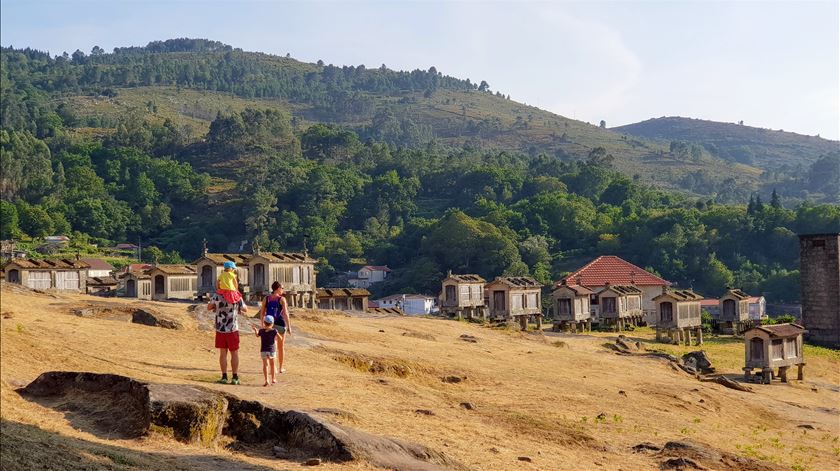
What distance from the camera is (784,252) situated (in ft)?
351

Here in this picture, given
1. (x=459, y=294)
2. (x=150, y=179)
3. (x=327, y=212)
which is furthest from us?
(x=150, y=179)

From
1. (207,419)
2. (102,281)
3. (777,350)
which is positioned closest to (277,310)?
(207,419)

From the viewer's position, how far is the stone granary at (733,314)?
2517 inches

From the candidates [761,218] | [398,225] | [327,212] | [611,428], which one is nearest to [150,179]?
[327,212]

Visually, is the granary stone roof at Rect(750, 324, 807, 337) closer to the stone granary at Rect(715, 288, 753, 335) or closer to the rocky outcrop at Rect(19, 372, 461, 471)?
the stone granary at Rect(715, 288, 753, 335)

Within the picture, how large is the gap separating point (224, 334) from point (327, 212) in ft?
365

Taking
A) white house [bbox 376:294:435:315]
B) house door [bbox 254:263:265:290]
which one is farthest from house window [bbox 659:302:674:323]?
white house [bbox 376:294:435:315]

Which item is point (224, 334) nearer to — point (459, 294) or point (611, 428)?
point (611, 428)

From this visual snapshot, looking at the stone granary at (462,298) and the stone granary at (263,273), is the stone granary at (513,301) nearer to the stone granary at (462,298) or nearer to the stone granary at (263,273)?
the stone granary at (462,298)

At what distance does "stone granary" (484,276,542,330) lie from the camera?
208ft

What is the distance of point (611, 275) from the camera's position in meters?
73.1

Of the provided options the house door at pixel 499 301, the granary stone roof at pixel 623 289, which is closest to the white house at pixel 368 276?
the granary stone roof at pixel 623 289

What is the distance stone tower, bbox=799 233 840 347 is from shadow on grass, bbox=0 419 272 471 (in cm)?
5384

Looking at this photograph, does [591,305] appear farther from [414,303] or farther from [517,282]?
[414,303]
